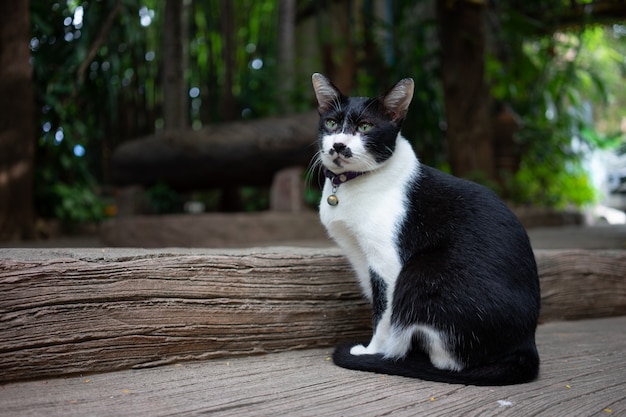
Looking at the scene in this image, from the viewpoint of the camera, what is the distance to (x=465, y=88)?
4746 millimetres

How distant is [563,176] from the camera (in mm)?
8367

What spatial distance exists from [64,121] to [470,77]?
3.62 meters

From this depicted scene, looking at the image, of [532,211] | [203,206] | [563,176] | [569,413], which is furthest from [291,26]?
[569,413]

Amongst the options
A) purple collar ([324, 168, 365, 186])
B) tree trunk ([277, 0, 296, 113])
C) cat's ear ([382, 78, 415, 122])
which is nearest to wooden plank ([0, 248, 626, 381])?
purple collar ([324, 168, 365, 186])

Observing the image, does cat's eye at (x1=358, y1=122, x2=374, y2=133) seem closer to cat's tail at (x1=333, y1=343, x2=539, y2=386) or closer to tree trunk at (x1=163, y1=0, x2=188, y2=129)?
cat's tail at (x1=333, y1=343, x2=539, y2=386)

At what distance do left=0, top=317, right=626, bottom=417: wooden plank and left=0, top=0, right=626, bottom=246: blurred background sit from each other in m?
2.30

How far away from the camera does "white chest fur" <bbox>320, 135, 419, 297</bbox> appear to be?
1611 mm

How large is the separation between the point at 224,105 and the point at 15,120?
6.63 feet

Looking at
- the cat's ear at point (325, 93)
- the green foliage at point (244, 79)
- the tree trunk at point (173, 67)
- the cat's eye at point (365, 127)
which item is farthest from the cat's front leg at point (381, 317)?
the tree trunk at point (173, 67)

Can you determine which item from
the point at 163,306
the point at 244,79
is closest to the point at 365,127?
the point at 163,306

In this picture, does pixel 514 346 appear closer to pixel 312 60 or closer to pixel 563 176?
pixel 312 60

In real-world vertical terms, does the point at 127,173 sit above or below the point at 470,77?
below

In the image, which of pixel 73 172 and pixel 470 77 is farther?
pixel 73 172

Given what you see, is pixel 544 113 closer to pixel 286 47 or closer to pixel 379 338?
pixel 286 47
